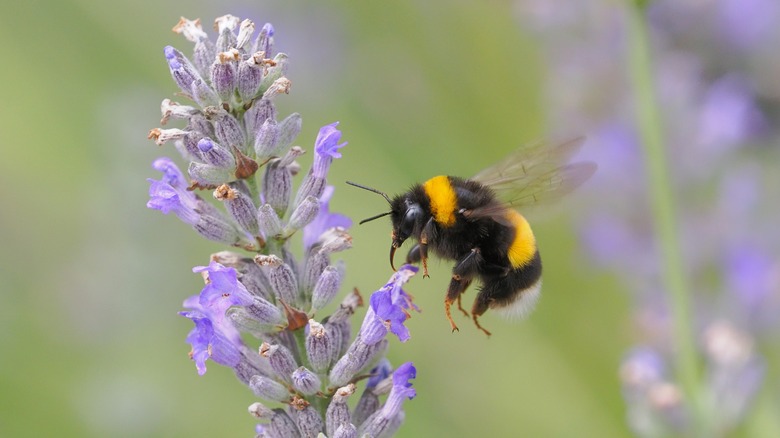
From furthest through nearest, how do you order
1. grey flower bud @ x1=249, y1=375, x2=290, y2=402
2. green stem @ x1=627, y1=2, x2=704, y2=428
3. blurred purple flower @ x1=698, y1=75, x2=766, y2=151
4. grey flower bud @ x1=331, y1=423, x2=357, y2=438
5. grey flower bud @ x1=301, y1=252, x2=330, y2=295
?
blurred purple flower @ x1=698, y1=75, x2=766, y2=151
green stem @ x1=627, y1=2, x2=704, y2=428
grey flower bud @ x1=301, y1=252, x2=330, y2=295
grey flower bud @ x1=249, y1=375, x2=290, y2=402
grey flower bud @ x1=331, y1=423, x2=357, y2=438

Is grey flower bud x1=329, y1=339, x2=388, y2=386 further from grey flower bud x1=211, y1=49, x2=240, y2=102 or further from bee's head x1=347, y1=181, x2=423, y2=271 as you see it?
grey flower bud x1=211, y1=49, x2=240, y2=102

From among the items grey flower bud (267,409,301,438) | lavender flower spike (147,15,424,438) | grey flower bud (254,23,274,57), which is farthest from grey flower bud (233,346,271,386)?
grey flower bud (254,23,274,57)

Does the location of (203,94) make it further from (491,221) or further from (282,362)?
(491,221)

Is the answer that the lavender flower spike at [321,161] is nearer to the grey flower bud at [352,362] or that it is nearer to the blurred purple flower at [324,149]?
the blurred purple flower at [324,149]

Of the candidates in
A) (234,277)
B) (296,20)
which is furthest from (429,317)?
(234,277)

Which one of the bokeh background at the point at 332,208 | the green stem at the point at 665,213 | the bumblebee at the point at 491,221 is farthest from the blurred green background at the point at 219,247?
the bumblebee at the point at 491,221
